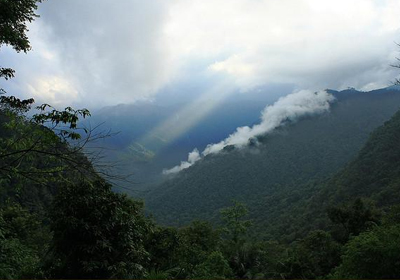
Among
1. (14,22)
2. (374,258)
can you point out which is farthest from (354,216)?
(14,22)

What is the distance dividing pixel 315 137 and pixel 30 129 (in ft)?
596

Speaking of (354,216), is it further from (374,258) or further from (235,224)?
(374,258)

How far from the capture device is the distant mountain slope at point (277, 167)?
123000mm

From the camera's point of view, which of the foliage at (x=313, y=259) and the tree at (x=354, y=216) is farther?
the tree at (x=354, y=216)

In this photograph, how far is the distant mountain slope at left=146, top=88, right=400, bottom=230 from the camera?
123 metres

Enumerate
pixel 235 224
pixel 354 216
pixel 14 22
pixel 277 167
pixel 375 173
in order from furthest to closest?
1. pixel 277 167
2. pixel 375 173
3. pixel 235 224
4. pixel 354 216
5. pixel 14 22

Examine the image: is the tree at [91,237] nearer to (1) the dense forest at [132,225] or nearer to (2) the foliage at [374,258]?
(1) the dense forest at [132,225]

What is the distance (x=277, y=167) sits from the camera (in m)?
158

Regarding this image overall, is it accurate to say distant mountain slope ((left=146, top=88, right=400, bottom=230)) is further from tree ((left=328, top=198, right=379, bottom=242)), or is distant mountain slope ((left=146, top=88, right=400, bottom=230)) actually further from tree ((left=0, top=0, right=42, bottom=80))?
tree ((left=0, top=0, right=42, bottom=80))

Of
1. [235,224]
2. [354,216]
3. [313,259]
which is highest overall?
[235,224]

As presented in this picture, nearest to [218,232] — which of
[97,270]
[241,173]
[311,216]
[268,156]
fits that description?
[97,270]

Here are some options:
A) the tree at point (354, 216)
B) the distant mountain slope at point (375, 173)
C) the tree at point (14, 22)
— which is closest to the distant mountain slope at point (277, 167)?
the distant mountain slope at point (375, 173)

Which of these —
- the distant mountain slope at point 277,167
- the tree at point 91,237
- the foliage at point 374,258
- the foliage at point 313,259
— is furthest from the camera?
the distant mountain slope at point 277,167

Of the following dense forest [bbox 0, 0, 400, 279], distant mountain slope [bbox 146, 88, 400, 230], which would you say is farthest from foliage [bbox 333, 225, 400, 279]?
distant mountain slope [bbox 146, 88, 400, 230]
